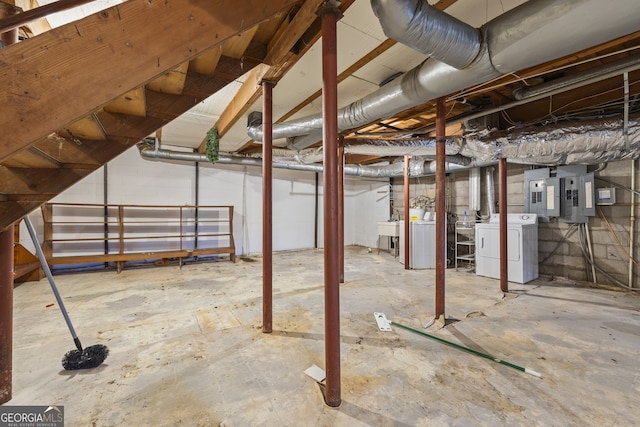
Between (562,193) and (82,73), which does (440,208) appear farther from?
(562,193)

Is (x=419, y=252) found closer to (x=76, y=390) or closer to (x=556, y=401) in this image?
(x=556, y=401)

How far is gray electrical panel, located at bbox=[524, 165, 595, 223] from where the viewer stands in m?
3.73

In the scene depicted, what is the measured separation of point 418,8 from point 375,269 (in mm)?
4155

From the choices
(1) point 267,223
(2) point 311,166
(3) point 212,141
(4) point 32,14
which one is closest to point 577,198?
(1) point 267,223

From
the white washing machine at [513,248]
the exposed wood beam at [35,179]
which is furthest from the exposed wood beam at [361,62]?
the white washing machine at [513,248]

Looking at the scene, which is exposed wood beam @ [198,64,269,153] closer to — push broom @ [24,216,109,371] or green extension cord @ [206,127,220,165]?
green extension cord @ [206,127,220,165]

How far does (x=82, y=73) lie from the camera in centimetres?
80

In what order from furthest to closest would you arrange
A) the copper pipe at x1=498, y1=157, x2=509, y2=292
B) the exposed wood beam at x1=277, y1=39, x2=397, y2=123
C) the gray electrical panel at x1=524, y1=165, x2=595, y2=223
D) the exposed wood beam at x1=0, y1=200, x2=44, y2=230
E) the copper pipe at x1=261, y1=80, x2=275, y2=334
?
the gray electrical panel at x1=524, y1=165, x2=595, y2=223
the copper pipe at x1=498, y1=157, x2=509, y2=292
the copper pipe at x1=261, y1=80, x2=275, y2=334
the exposed wood beam at x1=277, y1=39, x2=397, y2=123
the exposed wood beam at x1=0, y1=200, x2=44, y2=230

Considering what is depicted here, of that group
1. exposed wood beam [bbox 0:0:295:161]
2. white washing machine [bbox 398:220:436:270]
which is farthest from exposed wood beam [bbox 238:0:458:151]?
white washing machine [bbox 398:220:436:270]

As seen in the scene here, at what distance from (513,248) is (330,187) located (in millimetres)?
3760

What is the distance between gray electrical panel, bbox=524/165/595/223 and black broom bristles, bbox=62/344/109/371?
18.3ft

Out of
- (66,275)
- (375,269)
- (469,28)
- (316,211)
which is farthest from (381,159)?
(66,275)

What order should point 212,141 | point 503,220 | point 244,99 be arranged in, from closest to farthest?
point 244,99
point 503,220
point 212,141

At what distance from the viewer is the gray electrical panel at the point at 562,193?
147 inches
